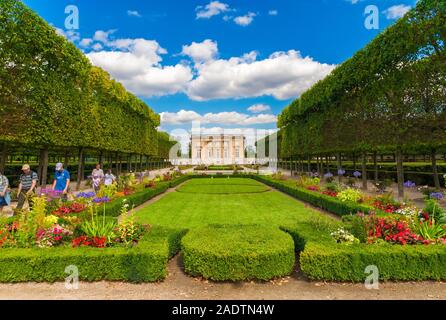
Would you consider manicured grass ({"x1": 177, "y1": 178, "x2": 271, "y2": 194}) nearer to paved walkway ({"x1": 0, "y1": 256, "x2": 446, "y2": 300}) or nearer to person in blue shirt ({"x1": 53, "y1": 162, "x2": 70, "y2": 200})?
person in blue shirt ({"x1": 53, "y1": 162, "x2": 70, "y2": 200})

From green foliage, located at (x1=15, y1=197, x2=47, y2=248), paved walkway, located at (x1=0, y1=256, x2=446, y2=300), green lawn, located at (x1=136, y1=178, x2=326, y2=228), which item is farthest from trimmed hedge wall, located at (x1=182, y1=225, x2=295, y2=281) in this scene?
green lawn, located at (x1=136, y1=178, x2=326, y2=228)

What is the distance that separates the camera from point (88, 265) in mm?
5023

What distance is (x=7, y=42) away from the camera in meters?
12.4

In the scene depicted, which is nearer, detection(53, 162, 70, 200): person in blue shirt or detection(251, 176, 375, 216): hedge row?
detection(53, 162, 70, 200): person in blue shirt

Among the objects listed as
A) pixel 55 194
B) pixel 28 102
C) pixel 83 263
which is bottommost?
pixel 83 263

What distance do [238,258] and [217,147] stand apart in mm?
83962

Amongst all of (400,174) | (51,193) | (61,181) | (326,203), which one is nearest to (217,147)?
(400,174)

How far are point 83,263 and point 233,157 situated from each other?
80.9m

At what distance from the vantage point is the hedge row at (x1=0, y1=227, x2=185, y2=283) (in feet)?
16.2

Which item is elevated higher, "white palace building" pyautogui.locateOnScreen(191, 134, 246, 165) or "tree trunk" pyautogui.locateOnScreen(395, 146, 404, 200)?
"white palace building" pyautogui.locateOnScreen(191, 134, 246, 165)

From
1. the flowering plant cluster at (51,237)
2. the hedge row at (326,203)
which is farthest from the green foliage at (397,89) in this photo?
the flowering plant cluster at (51,237)

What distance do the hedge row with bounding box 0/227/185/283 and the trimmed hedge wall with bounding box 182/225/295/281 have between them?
60 centimetres
